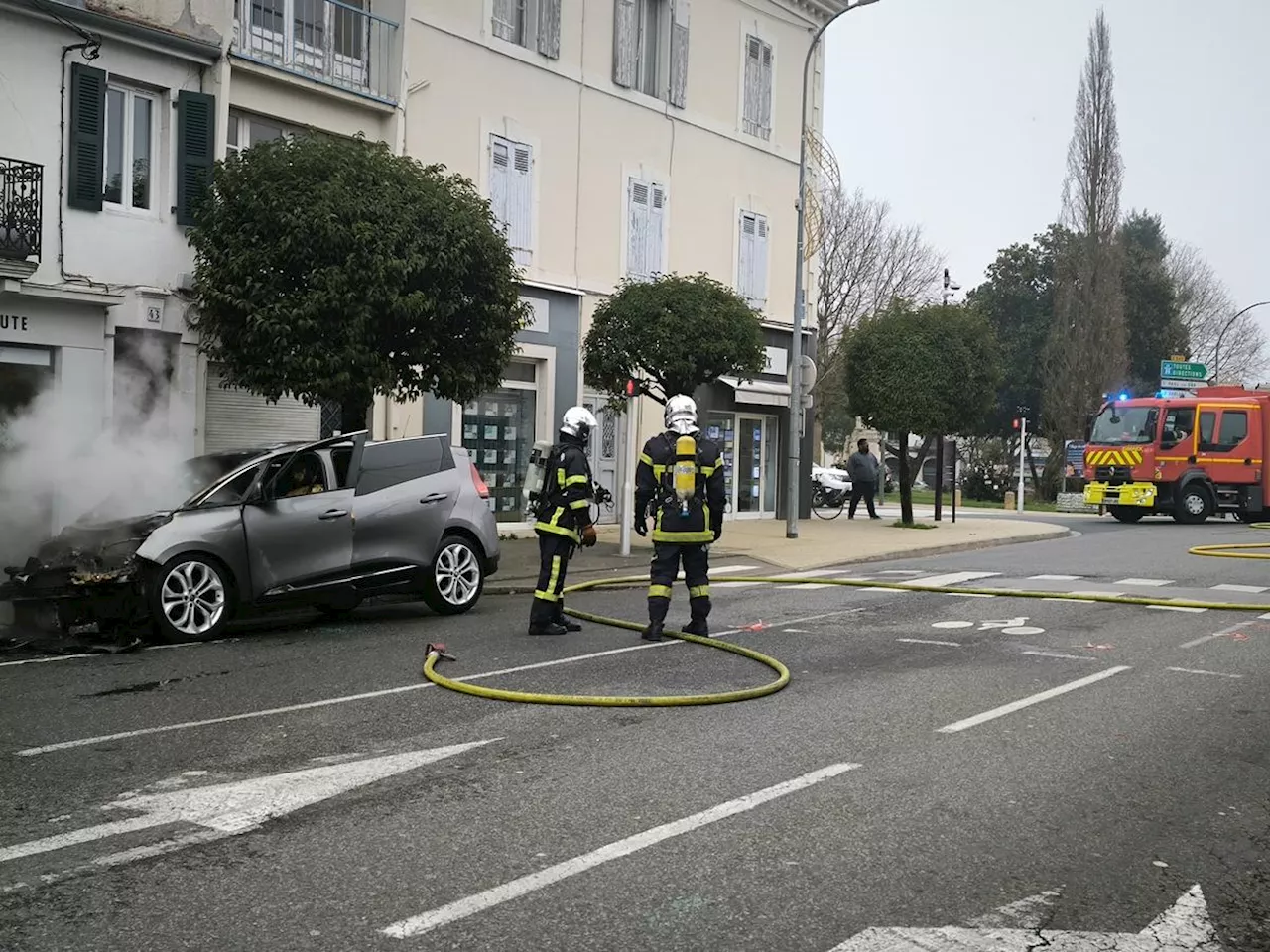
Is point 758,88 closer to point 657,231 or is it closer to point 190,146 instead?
point 657,231

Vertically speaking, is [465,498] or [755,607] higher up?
[465,498]

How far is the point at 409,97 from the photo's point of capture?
18094 millimetres

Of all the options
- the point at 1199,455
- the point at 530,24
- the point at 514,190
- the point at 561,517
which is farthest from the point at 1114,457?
the point at 561,517

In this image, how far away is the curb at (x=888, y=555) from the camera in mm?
13609

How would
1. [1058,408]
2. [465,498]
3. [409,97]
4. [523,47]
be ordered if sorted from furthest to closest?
[1058,408] → [523,47] → [409,97] → [465,498]

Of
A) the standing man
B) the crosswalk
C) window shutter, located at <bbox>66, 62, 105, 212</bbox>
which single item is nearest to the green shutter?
window shutter, located at <bbox>66, 62, 105, 212</bbox>

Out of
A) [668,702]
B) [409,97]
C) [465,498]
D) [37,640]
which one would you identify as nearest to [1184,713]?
[668,702]

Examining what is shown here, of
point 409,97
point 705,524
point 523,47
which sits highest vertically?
point 523,47

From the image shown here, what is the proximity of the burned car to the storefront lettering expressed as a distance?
4.43 m

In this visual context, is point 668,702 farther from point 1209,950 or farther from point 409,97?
point 409,97

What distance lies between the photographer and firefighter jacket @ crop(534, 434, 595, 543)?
9.80 m

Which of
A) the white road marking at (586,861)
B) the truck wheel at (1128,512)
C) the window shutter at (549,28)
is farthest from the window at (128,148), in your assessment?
the truck wheel at (1128,512)

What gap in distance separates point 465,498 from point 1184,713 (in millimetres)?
6332

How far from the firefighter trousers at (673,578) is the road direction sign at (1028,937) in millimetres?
5629
